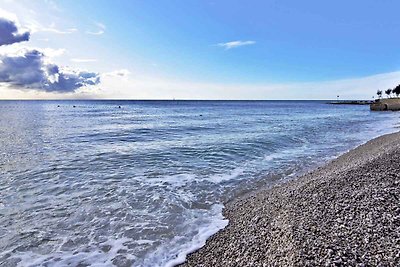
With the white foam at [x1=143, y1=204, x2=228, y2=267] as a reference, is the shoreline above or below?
above

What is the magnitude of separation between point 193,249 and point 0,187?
1031cm

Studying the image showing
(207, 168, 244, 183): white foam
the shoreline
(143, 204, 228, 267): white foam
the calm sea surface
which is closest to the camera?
the shoreline

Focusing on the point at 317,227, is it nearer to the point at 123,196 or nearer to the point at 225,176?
the point at 123,196

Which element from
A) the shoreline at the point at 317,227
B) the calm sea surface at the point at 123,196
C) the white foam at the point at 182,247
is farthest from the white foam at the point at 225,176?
the white foam at the point at 182,247

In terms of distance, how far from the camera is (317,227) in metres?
6.39

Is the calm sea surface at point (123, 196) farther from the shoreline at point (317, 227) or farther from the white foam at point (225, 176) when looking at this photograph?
the shoreline at point (317, 227)

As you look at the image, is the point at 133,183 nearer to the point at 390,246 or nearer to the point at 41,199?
the point at 41,199

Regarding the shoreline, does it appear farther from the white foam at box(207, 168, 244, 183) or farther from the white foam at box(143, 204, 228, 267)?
the white foam at box(207, 168, 244, 183)

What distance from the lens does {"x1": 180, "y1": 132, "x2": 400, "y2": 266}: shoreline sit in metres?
5.22

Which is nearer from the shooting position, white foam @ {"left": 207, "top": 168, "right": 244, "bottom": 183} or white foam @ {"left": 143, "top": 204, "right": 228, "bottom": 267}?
white foam @ {"left": 143, "top": 204, "right": 228, "bottom": 267}

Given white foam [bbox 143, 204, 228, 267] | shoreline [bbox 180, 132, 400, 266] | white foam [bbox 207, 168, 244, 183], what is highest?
shoreline [bbox 180, 132, 400, 266]

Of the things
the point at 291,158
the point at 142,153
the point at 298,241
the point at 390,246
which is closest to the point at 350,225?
the point at 390,246

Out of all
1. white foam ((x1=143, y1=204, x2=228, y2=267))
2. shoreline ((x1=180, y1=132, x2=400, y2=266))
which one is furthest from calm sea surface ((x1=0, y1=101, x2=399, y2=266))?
shoreline ((x1=180, y1=132, x2=400, y2=266))

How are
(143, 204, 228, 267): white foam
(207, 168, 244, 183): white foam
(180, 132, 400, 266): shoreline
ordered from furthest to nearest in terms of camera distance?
(207, 168, 244, 183): white foam, (143, 204, 228, 267): white foam, (180, 132, 400, 266): shoreline
